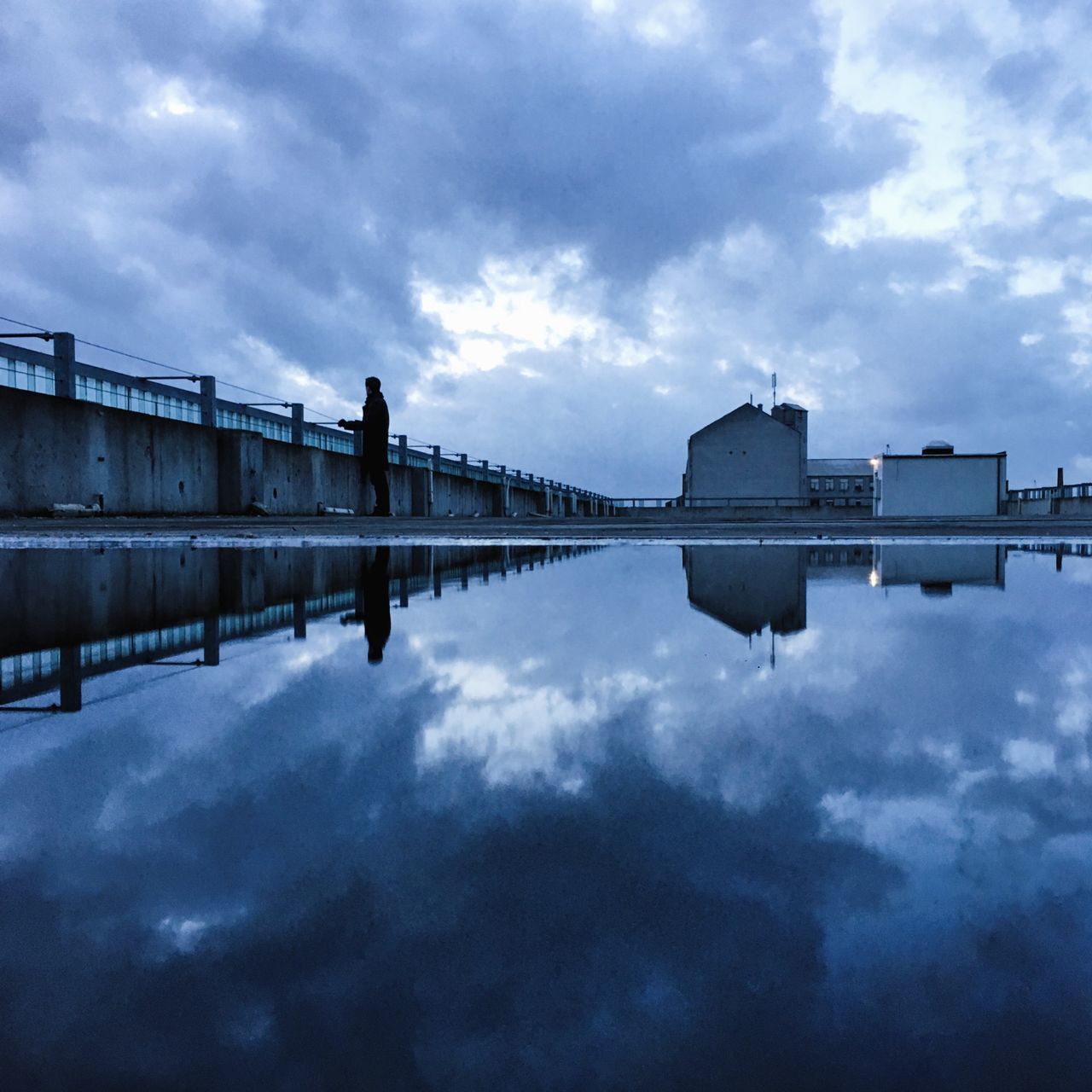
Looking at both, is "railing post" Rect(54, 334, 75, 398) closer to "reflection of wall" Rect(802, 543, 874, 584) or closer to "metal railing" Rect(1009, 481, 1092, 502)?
"reflection of wall" Rect(802, 543, 874, 584)

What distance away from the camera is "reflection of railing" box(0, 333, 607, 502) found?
42.7ft

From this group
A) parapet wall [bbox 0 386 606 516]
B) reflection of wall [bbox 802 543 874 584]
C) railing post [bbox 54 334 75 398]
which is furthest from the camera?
railing post [bbox 54 334 75 398]

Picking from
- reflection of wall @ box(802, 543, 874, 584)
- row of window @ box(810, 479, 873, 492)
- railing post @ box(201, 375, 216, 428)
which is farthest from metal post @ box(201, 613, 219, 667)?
row of window @ box(810, 479, 873, 492)

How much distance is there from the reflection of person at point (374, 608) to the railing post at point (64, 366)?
1090cm

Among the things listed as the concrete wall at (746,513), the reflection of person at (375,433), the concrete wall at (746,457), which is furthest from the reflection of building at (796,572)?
the concrete wall at (746,457)

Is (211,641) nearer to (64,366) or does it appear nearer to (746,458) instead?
(64,366)

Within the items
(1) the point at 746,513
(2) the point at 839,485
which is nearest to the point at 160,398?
(1) the point at 746,513

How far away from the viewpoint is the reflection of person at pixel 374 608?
2397mm

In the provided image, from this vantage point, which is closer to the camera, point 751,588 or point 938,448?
point 751,588

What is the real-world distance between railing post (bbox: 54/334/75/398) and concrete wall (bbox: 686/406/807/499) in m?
45.9

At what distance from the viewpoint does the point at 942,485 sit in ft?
129

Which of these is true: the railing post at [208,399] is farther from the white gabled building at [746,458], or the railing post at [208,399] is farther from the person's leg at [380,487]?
the white gabled building at [746,458]

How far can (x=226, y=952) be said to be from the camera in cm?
76

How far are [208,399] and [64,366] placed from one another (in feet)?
14.7
